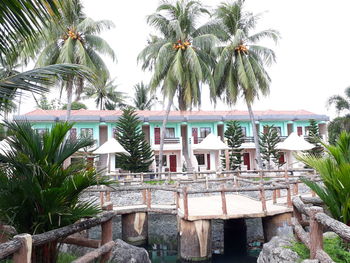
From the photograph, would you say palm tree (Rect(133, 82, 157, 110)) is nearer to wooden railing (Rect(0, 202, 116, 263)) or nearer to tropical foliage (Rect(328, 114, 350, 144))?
tropical foliage (Rect(328, 114, 350, 144))

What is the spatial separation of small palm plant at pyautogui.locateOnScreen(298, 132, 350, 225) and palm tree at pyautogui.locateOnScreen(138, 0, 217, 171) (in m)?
13.0

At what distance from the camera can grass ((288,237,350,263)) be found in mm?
3855

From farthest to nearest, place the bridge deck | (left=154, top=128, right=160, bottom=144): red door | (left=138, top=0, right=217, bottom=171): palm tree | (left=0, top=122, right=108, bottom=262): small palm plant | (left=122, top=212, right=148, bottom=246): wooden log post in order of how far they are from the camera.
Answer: (left=154, top=128, right=160, bottom=144): red door, (left=138, top=0, right=217, bottom=171): palm tree, (left=122, top=212, right=148, bottom=246): wooden log post, the bridge deck, (left=0, top=122, right=108, bottom=262): small palm plant

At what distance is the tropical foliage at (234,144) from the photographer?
23.0 metres

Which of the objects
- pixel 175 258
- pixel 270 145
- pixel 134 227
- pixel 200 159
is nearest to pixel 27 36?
pixel 175 258

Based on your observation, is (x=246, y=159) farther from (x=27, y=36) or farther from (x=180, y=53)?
(x=27, y=36)

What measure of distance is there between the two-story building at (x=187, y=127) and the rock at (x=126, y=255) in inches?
717

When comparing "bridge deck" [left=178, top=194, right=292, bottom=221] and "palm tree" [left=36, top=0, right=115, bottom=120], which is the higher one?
"palm tree" [left=36, top=0, right=115, bottom=120]

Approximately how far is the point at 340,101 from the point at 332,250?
25623 millimetres

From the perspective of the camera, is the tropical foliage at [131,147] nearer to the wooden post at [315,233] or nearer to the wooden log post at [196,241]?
the wooden log post at [196,241]

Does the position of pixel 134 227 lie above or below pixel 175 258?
above

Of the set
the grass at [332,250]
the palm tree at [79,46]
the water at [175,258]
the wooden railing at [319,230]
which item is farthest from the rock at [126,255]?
the palm tree at [79,46]

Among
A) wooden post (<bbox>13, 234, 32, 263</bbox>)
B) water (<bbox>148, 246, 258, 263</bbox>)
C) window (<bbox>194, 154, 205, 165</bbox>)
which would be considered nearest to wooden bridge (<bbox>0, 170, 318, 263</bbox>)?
wooden post (<bbox>13, 234, 32, 263</bbox>)

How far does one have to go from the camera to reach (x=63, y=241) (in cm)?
420
